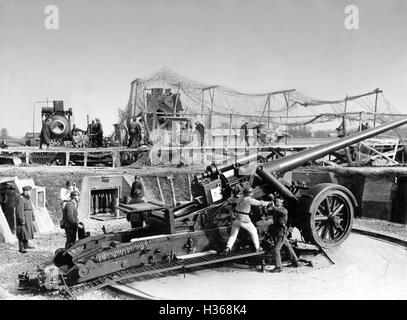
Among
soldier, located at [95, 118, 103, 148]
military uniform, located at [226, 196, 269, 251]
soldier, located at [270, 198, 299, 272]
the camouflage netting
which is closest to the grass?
soldier, located at [270, 198, 299, 272]

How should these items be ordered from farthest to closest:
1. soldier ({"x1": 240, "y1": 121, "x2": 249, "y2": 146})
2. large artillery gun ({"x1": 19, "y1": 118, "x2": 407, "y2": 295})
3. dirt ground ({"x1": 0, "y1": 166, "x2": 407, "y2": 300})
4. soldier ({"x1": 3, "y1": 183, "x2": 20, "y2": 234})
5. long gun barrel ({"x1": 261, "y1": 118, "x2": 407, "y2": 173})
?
soldier ({"x1": 240, "y1": 121, "x2": 249, "y2": 146}) → soldier ({"x1": 3, "y1": 183, "x2": 20, "y2": 234}) → long gun barrel ({"x1": 261, "y1": 118, "x2": 407, "y2": 173}) → dirt ground ({"x1": 0, "y1": 166, "x2": 407, "y2": 300}) → large artillery gun ({"x1": 19, "y1": 118, "x2": 407, "y2": 295})

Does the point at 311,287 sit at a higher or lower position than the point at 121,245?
lower

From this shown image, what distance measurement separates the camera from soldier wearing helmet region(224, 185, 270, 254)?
6.82 metres

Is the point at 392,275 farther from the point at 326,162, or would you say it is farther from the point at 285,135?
the point at 285,135

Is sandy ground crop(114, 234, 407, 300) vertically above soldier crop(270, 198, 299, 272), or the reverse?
soldier crop(270, 198, 299, 272)

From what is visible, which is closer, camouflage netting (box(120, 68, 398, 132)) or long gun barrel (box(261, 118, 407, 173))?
long gun barrel (box(261, 118, 407, 173))

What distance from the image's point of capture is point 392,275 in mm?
6793

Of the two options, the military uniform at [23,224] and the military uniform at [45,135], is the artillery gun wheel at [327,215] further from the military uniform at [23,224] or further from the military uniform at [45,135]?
the military uniform at [45,135]

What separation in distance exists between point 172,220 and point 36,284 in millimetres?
2082

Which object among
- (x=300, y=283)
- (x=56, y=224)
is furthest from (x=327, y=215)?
(x=56, y=224)

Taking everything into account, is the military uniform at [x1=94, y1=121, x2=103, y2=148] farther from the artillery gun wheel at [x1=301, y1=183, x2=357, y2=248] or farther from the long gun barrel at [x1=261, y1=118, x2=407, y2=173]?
the artillery gun wheel at [x1=301, y1=183, x2=357, y2=248]

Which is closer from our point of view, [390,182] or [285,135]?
[390,182]

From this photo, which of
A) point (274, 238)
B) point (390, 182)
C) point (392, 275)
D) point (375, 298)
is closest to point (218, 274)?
point (274, 238)
